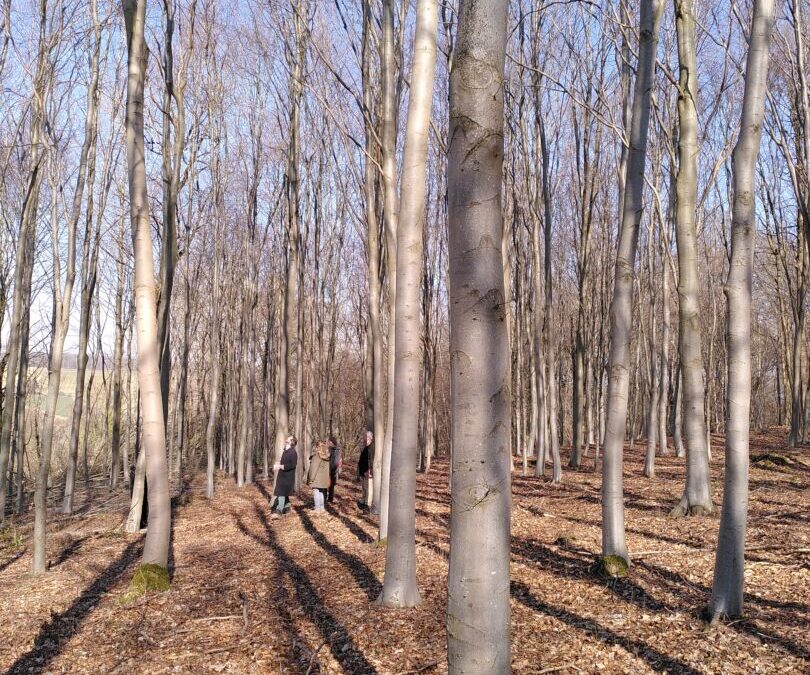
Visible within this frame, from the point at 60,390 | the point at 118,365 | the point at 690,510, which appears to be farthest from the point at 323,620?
the point at 60,390

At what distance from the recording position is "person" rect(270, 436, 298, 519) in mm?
11680

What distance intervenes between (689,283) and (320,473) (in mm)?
6912

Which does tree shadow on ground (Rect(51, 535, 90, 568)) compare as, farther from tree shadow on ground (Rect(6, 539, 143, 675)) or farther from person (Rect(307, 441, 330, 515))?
person (Rect(307, 441, 330, 515))

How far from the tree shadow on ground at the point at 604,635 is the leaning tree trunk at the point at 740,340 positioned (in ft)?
2.01

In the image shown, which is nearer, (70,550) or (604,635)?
(604,635)

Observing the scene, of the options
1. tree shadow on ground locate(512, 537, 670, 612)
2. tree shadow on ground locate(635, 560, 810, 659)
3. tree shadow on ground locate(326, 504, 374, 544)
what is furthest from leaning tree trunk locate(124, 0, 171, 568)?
tree shadow on ground locate(635, 560, 810, 659)

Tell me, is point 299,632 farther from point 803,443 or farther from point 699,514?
point 803,443

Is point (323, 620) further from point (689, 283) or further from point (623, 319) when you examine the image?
point (689, 283)

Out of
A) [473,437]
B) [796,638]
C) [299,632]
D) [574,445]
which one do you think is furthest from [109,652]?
[574,445]

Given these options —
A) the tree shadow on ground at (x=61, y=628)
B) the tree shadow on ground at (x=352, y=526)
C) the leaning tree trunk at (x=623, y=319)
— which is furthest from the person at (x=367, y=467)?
the leaning tree trunk at (x=623, y=319)

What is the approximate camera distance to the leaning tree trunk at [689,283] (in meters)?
7.97

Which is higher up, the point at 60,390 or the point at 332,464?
the point at 60,390

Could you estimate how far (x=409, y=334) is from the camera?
5.83 meters

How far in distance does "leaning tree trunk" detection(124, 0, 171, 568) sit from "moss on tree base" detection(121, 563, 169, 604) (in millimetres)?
59
